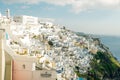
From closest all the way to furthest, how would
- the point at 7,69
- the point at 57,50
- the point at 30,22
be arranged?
1. the point at 7,69
2. the point at 57,50
3. the point at 30,22

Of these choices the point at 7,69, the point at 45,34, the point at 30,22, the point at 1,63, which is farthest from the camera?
the point at 30,22

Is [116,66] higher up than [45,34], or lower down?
lower down

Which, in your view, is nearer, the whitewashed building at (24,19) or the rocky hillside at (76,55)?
the rocky hillside at (76,55)

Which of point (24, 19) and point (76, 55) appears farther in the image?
point (24, 19)

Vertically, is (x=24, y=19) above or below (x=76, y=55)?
above

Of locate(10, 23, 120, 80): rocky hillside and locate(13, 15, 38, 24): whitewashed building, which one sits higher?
locate(13, 15, 38, 24): whitewashed building

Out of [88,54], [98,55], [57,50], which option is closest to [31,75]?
[57,50]

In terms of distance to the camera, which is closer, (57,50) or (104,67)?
(57,50)

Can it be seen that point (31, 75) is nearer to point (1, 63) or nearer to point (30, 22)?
point (1, 63)

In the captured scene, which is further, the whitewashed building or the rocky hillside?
the whitewashed building

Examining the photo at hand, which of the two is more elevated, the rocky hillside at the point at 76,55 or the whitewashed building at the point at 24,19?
the whitewashed building at the point at 24,19

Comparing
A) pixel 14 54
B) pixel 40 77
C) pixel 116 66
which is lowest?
pixel 116 66
